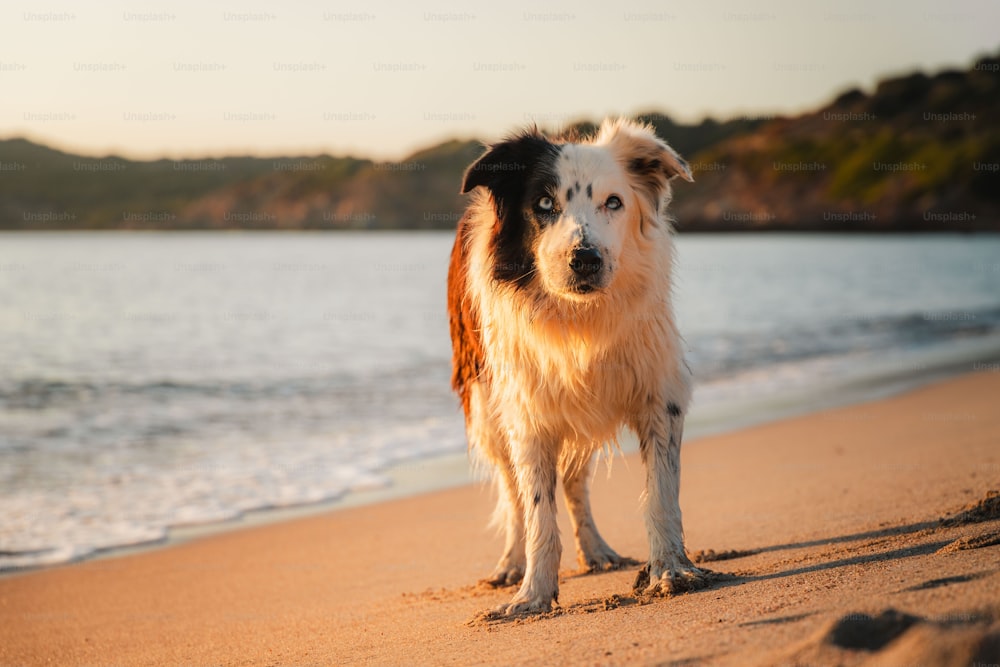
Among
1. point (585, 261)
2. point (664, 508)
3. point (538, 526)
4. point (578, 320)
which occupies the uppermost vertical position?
point (585, 261)

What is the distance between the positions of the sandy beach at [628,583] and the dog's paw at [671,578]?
0.11 meters

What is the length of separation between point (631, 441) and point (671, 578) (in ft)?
16.7

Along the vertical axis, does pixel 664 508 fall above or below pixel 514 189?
below

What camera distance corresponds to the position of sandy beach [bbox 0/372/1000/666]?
3162 millimetres

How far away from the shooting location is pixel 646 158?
4977 mm

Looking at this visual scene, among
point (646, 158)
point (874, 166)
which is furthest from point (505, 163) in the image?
point (874, 166)

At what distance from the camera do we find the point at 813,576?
412 cm

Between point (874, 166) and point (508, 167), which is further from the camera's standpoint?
point (874, 166)

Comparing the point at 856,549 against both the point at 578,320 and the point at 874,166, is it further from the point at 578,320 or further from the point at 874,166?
the point at 874,166

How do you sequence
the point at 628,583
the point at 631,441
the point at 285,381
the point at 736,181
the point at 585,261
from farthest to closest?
the point at 736,181, the point at 285,381, the point at 631,441, the point at 628,583, the point at 585,261

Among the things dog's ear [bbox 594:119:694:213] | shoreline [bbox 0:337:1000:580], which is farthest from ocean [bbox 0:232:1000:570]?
dog's ear [bbox 594:119:694:213]

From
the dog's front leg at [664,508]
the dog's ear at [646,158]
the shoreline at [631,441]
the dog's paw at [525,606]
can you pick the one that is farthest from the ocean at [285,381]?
the dog's paw at [525,606]

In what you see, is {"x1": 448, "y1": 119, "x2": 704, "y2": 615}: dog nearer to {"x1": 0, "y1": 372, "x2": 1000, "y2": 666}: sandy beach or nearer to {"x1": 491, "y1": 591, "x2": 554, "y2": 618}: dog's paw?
{"x1": 491, "y1": 591, "x2": 554, "y2": 618}: dog's paw

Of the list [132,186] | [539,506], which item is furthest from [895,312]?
[132,186]
